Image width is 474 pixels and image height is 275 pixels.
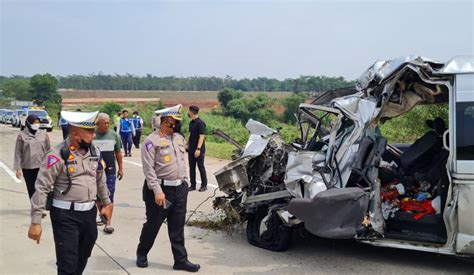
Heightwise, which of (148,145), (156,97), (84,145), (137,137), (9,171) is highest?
(156,97)

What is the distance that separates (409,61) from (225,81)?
454ft

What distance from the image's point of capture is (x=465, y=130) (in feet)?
16.8

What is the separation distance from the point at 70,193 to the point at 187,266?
1853mm

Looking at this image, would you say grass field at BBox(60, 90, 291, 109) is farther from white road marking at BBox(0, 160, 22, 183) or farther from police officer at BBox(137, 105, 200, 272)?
police officer at BBox(137, 105, 200, 272)

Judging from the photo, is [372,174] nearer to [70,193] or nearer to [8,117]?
[70,193]

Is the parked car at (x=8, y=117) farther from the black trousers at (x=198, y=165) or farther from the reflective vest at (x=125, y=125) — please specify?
the black trousers at (x=198, y=165)

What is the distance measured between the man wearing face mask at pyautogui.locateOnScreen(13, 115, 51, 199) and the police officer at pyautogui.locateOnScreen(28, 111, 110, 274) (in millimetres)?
3463

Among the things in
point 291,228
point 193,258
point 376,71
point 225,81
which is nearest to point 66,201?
point 193,258

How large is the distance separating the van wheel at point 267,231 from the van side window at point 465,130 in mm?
2175

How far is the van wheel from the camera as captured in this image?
619cm

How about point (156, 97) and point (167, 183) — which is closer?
point (167, 183)

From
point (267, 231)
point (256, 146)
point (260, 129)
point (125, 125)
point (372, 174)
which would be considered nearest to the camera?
point (372, 174)

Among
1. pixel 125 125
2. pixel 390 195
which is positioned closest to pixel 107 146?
pixel 390 195

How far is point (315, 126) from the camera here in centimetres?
692
